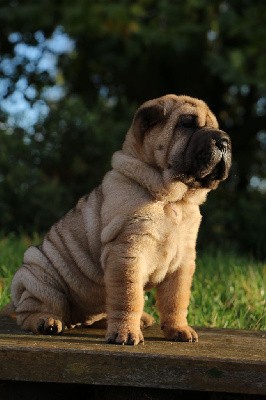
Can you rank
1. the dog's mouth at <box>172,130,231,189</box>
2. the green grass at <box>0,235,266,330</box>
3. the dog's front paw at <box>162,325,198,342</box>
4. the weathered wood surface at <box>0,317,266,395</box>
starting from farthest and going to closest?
1. the green grass at <box>0,235,266,330</box>
2. the dog's front paw at <box>162,325,198,342</box>
3. the dog's mouth at <box>172,130,231,189</box>
4. the weathered wood surface at <box>0,317,266,395</box>

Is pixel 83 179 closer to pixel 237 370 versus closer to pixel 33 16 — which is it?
pixel 33 16

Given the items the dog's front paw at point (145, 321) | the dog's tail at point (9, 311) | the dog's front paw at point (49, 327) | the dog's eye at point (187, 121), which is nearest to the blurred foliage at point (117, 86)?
the dog's tail at point (9, 311)

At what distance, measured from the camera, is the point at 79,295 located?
13.2 ft

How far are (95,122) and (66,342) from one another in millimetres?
6772

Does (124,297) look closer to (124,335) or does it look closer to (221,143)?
(124,335)

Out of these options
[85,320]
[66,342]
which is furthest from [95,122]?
[66,342]

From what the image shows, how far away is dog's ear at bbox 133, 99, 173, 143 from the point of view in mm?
3734

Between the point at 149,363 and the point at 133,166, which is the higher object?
the point at 133,166

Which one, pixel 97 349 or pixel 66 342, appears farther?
pixel 66 342

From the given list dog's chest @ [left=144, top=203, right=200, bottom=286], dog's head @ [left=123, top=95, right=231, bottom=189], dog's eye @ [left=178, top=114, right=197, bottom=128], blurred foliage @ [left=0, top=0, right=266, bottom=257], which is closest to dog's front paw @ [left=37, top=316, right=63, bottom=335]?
dog's chest @ [left=144, top=203, right=200, bottom=286]

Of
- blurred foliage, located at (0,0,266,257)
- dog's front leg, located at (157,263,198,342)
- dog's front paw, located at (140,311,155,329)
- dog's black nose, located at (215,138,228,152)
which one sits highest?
blurred foliage, located at (0,0,266,257)

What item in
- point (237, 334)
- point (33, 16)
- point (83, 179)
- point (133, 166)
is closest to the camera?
point (133, 166)

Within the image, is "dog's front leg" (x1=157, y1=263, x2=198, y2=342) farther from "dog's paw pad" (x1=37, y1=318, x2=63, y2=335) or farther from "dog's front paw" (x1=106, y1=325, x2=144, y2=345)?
"dog's paw pad" (x1=37, y1=318, x2=63, y2=335)

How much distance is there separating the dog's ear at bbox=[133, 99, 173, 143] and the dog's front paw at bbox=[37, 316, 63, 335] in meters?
1.04
